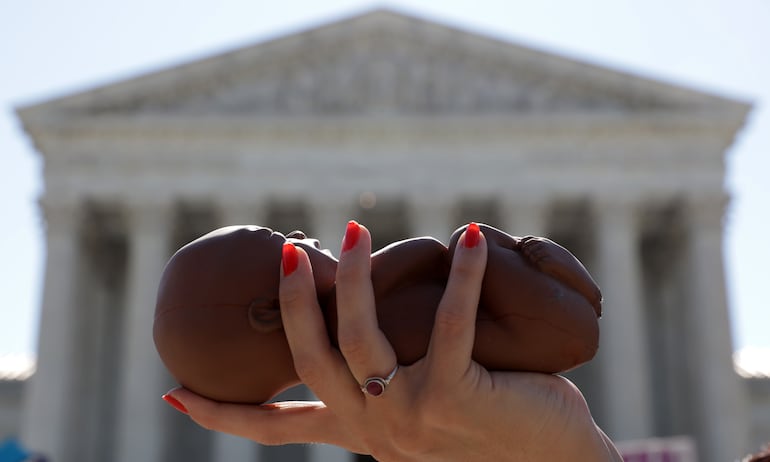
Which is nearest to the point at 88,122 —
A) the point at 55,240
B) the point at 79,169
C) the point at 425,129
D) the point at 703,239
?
the point at 79,169

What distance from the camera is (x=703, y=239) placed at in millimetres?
45188

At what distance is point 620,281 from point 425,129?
10.9 m

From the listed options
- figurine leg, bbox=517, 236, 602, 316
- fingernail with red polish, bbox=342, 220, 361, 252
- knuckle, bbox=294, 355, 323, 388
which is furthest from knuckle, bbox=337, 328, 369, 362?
figurine leg, bbox=517, 236, 602, 316

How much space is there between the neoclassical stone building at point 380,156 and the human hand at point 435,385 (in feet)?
136

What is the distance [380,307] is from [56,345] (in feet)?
144

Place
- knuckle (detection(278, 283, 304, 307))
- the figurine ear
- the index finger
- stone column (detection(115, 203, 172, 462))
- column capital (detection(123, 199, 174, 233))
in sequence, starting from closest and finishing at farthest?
the index finger → knuckle (detection(278, 283, 304, 307)) → the figurine ear → stone column (detection(115, 203, 172, 462)) → column capital (detection(123, 199, 174, 233))

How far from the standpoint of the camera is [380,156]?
46438mm

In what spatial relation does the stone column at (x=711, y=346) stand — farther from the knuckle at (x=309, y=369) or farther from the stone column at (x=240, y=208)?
the knuckle at (x=309, y=369)

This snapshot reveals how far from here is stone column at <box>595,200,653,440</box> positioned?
42562mm

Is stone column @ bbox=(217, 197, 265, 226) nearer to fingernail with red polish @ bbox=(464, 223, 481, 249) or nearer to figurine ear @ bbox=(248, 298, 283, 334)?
figurine ear @ bbox=(248, 298, 283, 334)

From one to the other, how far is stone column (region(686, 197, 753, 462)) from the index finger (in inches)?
1643

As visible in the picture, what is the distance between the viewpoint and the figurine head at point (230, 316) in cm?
337

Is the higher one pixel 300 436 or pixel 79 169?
pixel 300 436

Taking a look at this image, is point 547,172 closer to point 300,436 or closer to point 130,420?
point 130,420
